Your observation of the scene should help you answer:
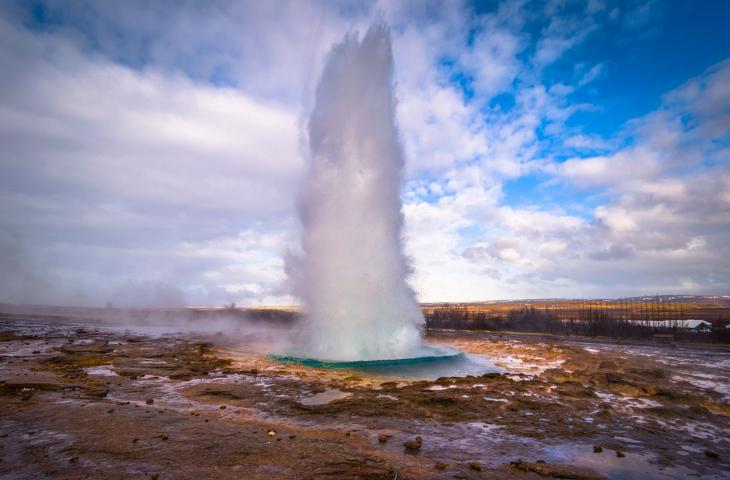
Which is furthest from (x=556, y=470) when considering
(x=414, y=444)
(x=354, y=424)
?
(x=354, y=424)

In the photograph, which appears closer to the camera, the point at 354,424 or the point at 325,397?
the point at 354,424

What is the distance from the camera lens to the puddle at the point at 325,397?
9.87m

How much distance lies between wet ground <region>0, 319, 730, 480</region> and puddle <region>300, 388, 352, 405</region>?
0.26ft

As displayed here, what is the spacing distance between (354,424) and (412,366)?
840cm

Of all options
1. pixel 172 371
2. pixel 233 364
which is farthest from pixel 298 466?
pixel 233 364

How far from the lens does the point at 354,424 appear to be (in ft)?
26.2

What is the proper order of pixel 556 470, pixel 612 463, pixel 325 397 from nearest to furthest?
pixel 556 470 → pixel 612 463 → pixel 325 397

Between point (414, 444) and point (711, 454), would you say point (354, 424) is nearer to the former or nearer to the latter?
point (414, 444)

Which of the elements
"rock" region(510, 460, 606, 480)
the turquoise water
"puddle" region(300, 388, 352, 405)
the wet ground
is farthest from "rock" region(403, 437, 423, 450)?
the turquoise water

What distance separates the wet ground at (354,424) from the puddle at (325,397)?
0.08 meters

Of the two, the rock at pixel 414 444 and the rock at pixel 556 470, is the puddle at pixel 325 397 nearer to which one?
the rock at pixel 414 444

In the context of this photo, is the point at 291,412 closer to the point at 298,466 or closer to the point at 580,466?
the point at 298,466

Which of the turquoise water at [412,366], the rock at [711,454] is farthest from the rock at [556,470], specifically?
the turquoise water at [412,366]

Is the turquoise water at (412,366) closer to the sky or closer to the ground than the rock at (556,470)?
closer to the ground
